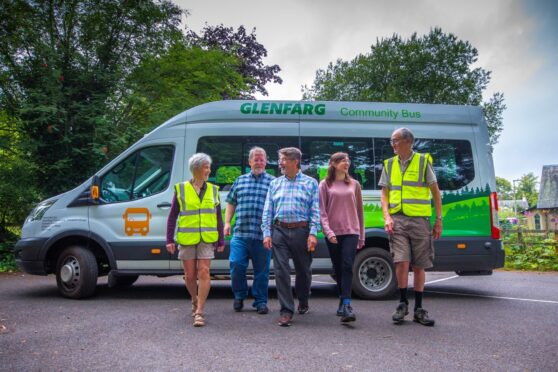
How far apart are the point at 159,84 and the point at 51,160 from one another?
3.35m

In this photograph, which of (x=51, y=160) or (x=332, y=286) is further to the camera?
(x=51, y=160)

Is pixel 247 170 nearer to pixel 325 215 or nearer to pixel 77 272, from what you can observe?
pixel 325 215

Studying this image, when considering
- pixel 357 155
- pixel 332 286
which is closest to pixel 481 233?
pixel 357 155

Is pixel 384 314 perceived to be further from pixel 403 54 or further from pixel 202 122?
pixel 403 54

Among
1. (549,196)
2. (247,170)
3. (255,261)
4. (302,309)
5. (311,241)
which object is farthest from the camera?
(549,196)

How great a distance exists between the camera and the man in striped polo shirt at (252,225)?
5.93 metres

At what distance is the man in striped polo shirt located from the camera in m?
5.93

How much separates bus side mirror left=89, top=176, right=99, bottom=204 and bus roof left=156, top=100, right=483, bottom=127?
128 centimetres

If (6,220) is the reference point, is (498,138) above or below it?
above

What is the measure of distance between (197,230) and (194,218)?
Answer: 132mm

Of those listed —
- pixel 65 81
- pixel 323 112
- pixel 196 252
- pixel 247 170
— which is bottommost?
pixel 196 252

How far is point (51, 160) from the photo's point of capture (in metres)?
12.1

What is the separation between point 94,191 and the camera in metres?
7.02

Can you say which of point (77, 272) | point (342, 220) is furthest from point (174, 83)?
point (342, 220)
